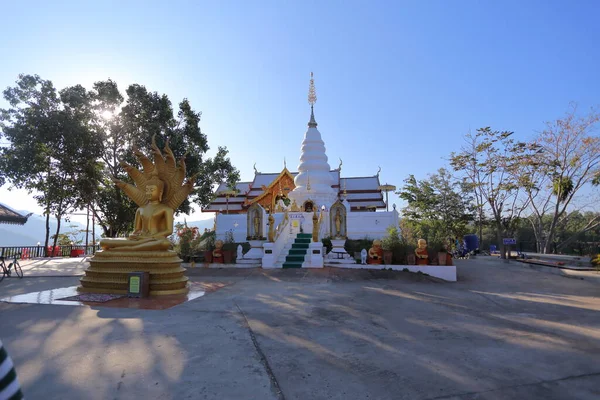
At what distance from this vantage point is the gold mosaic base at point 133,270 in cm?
721

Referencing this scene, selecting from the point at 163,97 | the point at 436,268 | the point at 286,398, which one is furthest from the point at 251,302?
the point at 163,97

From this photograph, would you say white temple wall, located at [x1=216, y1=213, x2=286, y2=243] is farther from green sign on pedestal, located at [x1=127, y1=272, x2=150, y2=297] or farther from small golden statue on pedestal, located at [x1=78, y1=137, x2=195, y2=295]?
green sign on pedestal, located at [x1=127, y1=272, x2=150, y2=297]

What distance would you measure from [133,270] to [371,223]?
12.5m

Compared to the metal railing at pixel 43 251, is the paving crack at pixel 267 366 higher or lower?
lower

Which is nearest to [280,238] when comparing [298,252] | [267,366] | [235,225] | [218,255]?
[298,252]

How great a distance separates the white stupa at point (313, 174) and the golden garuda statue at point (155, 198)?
1268cm

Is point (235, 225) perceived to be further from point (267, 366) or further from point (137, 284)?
point (267, 366)

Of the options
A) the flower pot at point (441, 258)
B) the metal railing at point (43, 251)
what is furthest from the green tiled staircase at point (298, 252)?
the metal railing at point (43, 251)

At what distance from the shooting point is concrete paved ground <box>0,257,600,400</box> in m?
2.78

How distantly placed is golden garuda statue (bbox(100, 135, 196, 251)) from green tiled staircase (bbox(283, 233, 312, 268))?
5567mm

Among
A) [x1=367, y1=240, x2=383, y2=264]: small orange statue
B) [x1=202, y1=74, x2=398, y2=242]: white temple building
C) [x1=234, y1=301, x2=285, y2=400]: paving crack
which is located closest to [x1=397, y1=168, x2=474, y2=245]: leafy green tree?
[x1=202, y1=74, x2=398, y2=242]: white temple building

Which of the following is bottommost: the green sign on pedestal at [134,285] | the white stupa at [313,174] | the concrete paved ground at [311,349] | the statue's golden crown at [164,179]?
the concrete paved ground at [311,349]

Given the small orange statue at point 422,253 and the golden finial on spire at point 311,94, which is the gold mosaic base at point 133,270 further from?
the golden finial on spire at point 311,94

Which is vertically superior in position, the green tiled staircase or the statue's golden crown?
the statue's golden crown
